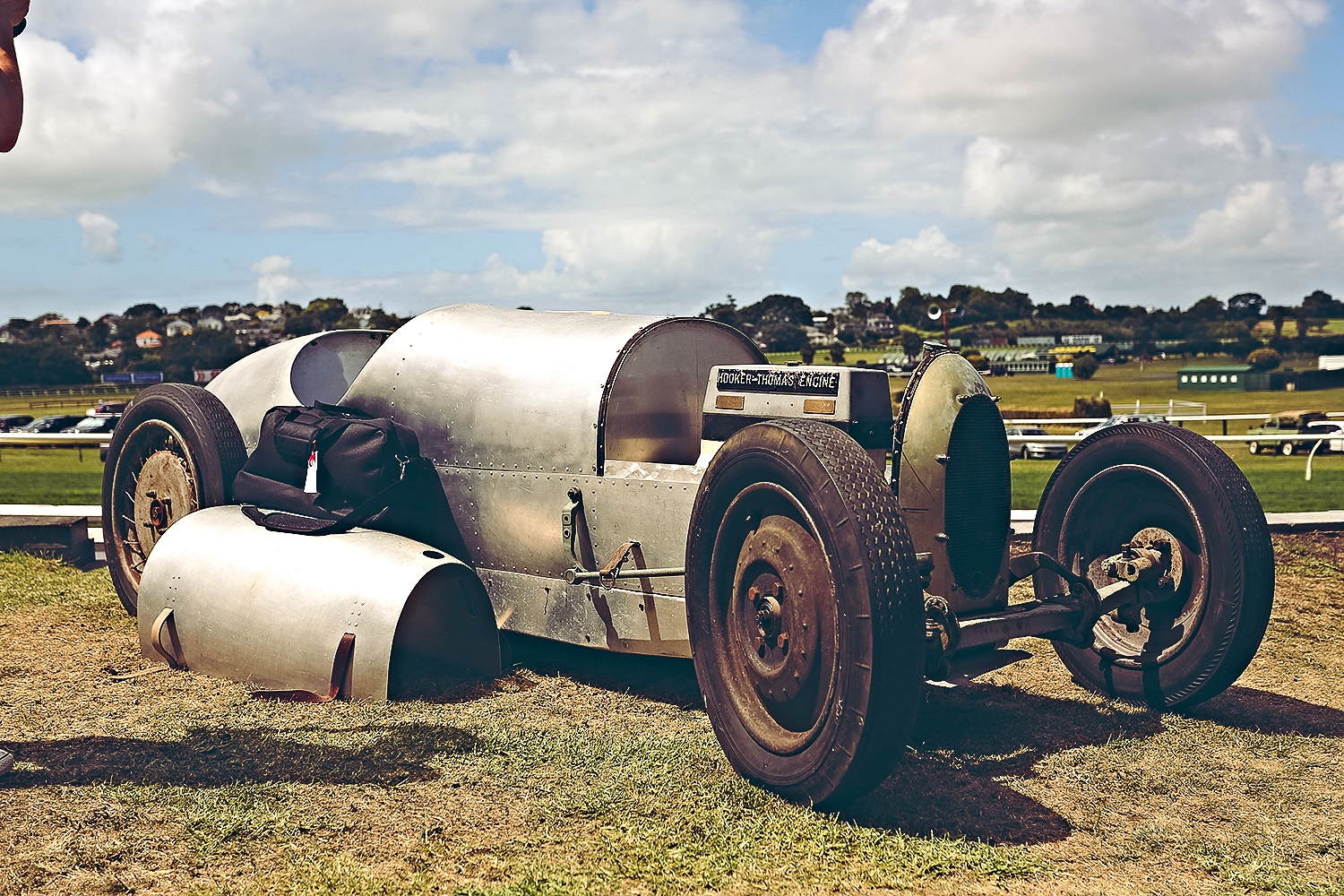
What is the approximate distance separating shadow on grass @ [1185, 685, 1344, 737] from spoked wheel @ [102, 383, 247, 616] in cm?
636

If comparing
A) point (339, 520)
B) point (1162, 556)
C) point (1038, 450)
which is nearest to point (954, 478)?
point (1162, 556)

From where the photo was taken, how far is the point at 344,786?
17.0 ft

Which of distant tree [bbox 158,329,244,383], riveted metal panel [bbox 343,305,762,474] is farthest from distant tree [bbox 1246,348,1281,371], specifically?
riveted metal panel [bbox 343,305,762,474]

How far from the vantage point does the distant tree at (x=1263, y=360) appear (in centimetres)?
8450

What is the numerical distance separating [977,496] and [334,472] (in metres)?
3.77

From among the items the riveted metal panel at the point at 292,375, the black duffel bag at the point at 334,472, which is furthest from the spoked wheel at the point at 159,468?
the black duffel bag at the point at 334,472

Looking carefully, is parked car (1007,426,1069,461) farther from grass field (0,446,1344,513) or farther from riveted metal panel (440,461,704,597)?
riveted metal panel (440,461,704,597)

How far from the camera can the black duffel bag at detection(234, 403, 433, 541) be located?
7039 mm

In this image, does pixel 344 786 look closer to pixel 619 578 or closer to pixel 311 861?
pixel 311 861

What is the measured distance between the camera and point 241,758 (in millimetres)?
5586

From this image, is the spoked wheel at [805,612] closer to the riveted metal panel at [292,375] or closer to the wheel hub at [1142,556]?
the wheel hub at [1142,556]

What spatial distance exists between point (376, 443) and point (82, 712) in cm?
217

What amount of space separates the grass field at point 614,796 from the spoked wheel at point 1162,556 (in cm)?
26

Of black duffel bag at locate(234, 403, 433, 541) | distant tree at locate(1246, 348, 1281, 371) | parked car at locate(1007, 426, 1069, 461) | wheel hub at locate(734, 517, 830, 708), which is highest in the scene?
distant tree at locate(1246, 348, 1281, 371)
